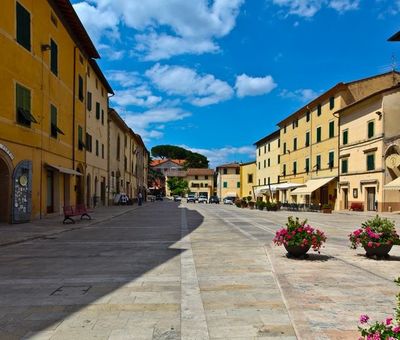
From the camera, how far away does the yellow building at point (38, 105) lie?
1882 cm

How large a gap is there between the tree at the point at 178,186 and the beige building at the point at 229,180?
69.9 feet

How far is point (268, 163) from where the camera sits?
70688 mm

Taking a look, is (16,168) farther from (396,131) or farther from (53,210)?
(396,131)

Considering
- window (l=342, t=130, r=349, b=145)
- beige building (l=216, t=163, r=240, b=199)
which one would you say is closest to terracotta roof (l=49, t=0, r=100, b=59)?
window (l=342, t=130, r=349, b=145)

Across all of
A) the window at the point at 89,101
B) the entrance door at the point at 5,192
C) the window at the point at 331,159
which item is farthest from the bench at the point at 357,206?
the entrance door at the point at 5,192

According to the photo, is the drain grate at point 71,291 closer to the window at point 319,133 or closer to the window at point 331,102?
the window at point 331,102

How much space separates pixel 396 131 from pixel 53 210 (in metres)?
26.7

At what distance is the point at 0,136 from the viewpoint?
17906 millimetres

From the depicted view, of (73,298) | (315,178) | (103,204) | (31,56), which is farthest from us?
(315,178)

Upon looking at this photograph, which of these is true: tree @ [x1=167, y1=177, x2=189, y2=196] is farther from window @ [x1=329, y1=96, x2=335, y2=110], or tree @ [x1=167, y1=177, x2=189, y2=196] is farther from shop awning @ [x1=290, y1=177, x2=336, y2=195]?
window @ [x1=329, y1=96, x2=335, y2=110]

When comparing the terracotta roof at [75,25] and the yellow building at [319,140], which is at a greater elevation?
the terracotta roof at [75,25]

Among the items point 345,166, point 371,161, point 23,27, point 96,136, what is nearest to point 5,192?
point 23,27

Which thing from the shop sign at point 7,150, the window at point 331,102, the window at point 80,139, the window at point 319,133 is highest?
the window at point 331,102

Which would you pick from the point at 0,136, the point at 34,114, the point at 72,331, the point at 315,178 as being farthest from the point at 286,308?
the point at 315,178
